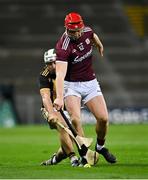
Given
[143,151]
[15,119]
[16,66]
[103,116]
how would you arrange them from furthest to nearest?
[16,66]
[15,119]
[143,151]
[103,116]

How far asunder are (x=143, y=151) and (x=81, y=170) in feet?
17.3

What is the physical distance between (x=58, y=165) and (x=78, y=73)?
5.13 feet

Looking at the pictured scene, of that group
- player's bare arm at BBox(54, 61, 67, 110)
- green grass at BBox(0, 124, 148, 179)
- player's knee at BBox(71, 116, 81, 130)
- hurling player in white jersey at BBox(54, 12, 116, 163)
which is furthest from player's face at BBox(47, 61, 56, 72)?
green grass at BBox(0, 124, 148, 179)

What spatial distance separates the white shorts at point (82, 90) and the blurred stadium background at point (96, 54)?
66.9 ft

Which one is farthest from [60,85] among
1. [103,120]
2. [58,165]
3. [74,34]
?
[58,165]

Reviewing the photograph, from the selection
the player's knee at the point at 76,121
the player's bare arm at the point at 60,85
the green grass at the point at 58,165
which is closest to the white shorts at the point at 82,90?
the player's knee at the point at 76,121

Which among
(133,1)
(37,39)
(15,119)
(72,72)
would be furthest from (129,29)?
(72,72)

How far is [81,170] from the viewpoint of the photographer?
11.8m

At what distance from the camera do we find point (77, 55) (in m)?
12.8

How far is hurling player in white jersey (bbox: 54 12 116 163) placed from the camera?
12.5m

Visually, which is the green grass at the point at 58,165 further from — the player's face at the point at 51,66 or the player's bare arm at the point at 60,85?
the player's face at the point at 51,66

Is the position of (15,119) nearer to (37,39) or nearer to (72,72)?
(37,39)

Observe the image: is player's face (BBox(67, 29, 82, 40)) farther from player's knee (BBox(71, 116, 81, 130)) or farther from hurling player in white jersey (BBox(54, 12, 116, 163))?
player's knee (BBox(71, 116, 81, 130))

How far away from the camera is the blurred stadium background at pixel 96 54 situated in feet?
114
